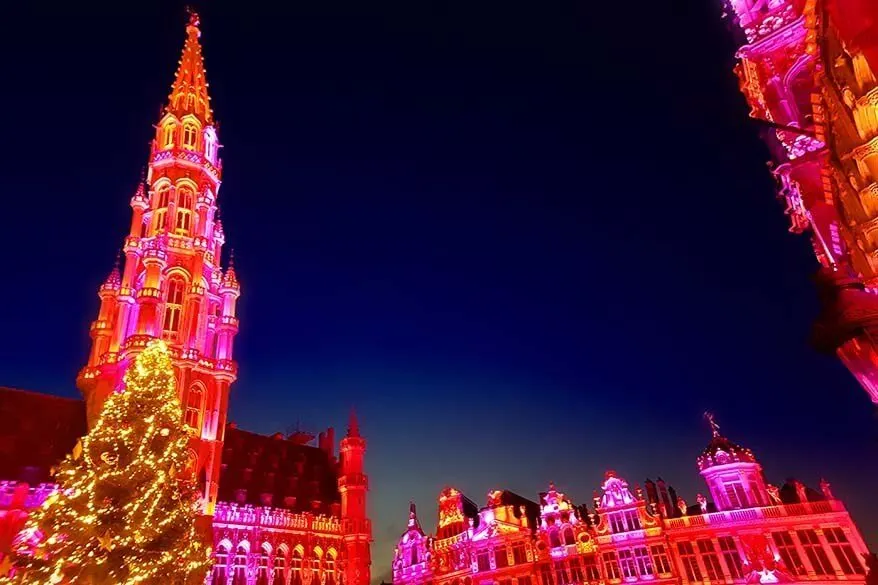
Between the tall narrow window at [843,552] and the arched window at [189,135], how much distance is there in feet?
153

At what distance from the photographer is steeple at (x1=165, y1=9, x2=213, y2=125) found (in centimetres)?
4259

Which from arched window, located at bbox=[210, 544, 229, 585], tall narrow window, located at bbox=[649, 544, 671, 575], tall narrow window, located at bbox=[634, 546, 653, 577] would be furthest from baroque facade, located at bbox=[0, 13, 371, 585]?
tall narrow window, located at bbox=[649, 544, 671, 575]

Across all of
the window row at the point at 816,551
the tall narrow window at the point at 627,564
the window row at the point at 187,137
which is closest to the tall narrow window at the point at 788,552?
the window row at the point at 816,551

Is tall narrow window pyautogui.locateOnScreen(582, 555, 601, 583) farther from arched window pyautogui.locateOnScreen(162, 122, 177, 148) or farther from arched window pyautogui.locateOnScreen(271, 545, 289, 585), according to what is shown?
arched window pyautogui.locateOnScreen(162, 122, 177, 148)

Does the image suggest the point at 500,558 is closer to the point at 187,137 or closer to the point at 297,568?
the point at 297,568

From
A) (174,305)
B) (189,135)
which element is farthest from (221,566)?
(189,135)

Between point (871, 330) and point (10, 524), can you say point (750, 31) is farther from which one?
point (10, 524)

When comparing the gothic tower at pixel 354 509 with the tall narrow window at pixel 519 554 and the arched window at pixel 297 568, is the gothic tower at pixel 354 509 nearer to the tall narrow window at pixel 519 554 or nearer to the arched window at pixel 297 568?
the arched window at pixel 297 568

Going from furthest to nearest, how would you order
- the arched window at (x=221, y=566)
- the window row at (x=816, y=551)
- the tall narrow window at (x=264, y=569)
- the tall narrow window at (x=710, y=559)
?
the tall narrow window at (x=264, y=569), the arched window at (x=221, y=566), the tall narrow window at (x=710, y=559), the window row at (x=816, y=551)

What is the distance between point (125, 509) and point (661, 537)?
28.6 metres

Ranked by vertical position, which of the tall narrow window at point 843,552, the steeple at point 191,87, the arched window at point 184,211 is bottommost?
the tall narrow window at point 843,552

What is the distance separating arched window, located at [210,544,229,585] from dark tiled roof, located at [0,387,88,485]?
9.89 m

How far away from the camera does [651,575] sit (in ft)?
103

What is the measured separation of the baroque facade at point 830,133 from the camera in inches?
423
